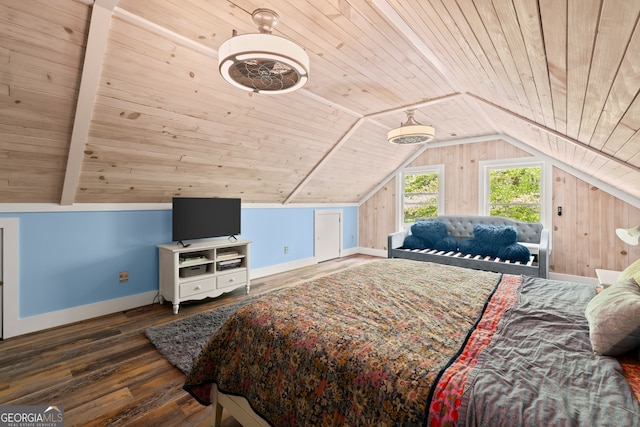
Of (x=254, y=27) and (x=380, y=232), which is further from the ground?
(x=254, y=27)

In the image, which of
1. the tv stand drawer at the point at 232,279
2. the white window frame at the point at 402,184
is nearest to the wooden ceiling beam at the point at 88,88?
the tv stand drawer at the point at 232,279

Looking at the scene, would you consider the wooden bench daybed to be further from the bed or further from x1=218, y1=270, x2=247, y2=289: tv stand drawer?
x1=218, y1=270, x2=247, y2=289: tv stand drawer

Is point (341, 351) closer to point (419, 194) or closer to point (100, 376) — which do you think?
point (100, 376)

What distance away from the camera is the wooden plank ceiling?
1.12 metres

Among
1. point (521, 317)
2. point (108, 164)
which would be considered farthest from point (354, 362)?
point (108, 164)

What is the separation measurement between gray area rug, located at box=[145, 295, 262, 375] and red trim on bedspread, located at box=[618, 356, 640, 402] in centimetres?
245

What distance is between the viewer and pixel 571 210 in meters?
4.25

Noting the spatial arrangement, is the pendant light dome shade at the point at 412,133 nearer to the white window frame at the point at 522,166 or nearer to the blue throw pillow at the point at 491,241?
the blue throw pillow at the point at 491,241

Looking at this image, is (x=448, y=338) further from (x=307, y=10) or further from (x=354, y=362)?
(x=307, y=10)

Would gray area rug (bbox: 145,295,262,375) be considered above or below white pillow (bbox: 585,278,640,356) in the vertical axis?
below

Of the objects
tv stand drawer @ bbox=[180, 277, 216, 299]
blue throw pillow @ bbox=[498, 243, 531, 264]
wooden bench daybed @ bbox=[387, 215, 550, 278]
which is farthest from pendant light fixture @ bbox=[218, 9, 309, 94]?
blue throw pillow @ bbox=[498, 243, 531, 264]

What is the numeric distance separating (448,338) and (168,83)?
2.70 metres

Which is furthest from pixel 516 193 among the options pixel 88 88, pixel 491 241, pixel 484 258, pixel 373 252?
pixel 88 88

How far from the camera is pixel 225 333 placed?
161cm
